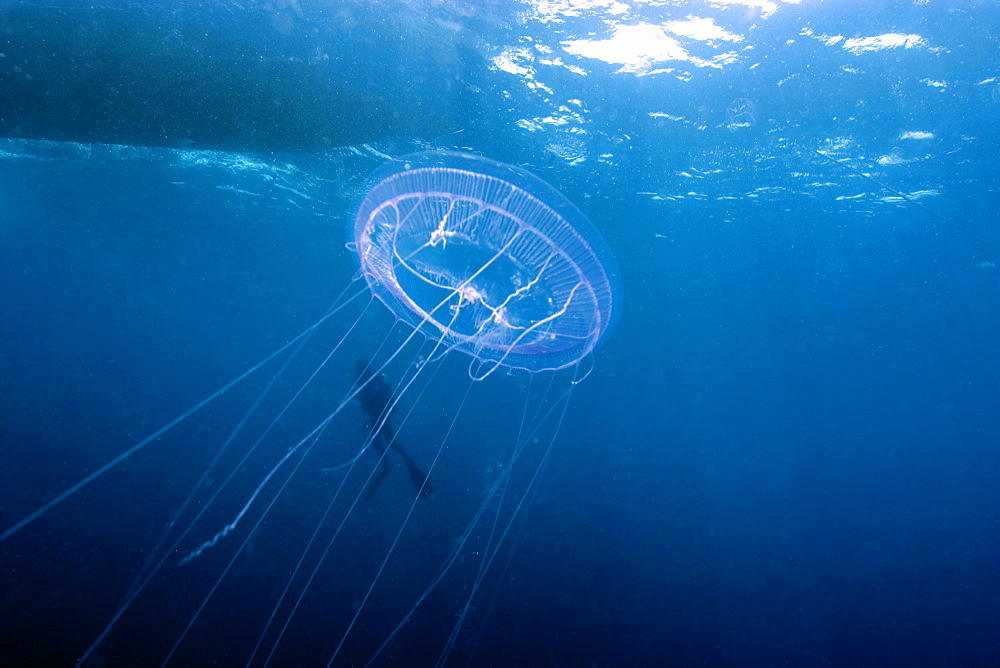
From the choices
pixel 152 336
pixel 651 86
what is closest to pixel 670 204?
pixel 651 86

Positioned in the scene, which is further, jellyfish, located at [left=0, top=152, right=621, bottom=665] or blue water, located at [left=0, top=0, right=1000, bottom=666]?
blue water, located at [left=0, top=0, right=1000, bottom=666]

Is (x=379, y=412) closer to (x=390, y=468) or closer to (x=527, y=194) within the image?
(x=390, y=468)

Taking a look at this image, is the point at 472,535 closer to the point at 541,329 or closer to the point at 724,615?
the point at 724,615

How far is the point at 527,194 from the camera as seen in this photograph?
9.21ft

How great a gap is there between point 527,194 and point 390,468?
17.0ft

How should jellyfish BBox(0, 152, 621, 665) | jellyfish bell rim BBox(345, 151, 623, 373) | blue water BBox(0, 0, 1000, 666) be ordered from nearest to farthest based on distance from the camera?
jellyfish bell rim BBox(345, 151, 623, 373)
jellyfish BBox(0, 152, 621, 665)
blue water BBox(0, 0, 1000, 666)

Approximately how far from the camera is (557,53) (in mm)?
5480

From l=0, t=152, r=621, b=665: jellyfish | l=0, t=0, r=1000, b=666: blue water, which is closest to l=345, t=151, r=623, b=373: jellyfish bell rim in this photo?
l=0, t=152, r=621, b=665: jellyfish

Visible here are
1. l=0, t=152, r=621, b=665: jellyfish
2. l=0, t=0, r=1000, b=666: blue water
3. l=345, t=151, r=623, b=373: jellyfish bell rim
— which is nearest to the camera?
l=345, t=151, r=623, b=373: jellyfish bell rim

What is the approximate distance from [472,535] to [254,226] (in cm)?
1460

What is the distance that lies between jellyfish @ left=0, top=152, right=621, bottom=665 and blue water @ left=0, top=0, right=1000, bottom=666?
10cm

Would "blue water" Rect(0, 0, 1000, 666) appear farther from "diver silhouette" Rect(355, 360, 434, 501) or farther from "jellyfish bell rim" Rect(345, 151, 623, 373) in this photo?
"diver silhouette" Rect(355, 360, 434, 501)

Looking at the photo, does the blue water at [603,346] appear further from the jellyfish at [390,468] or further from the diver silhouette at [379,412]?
the diver silhouette at [379,412]

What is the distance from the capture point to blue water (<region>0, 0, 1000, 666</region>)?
5.38 metres
